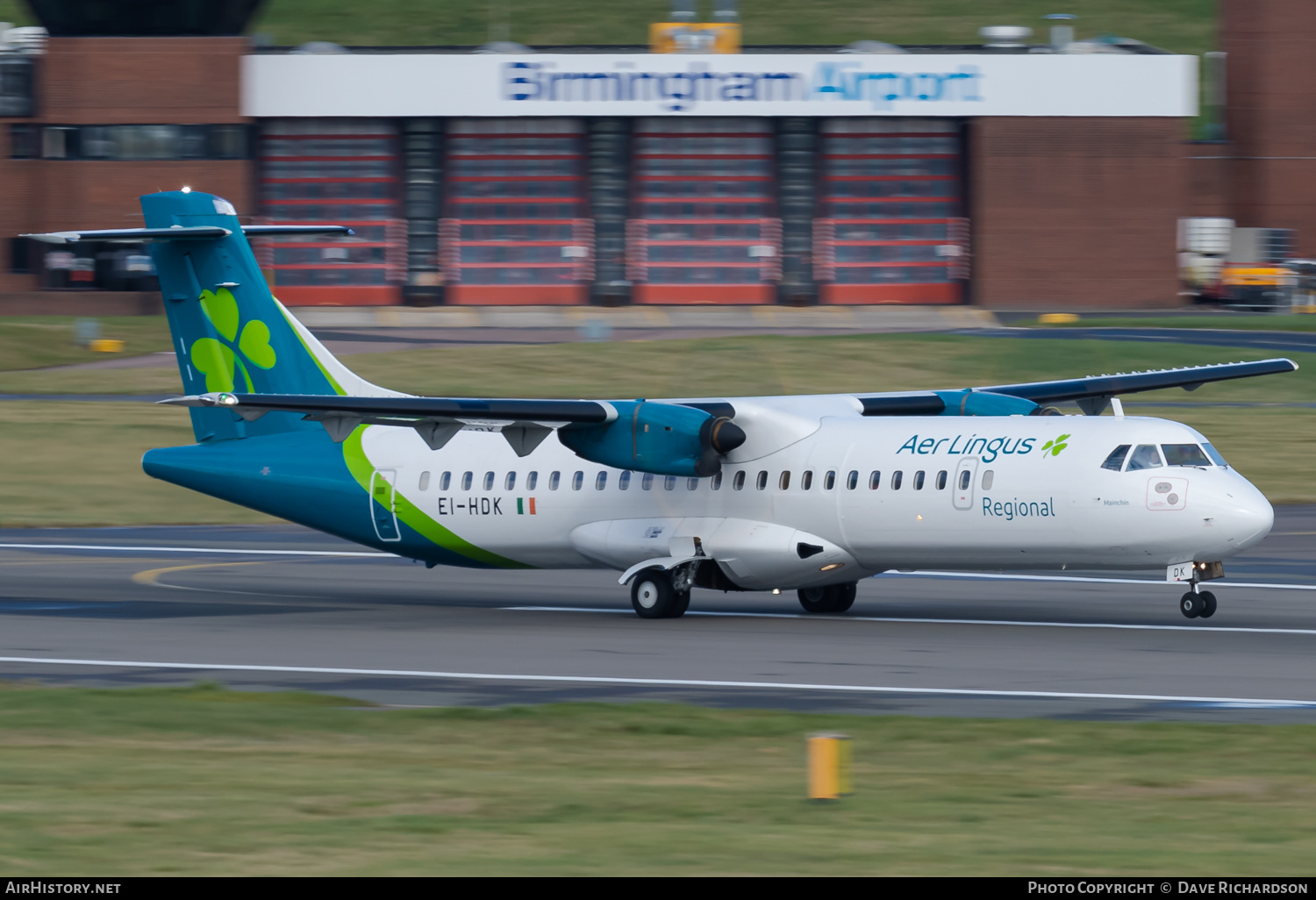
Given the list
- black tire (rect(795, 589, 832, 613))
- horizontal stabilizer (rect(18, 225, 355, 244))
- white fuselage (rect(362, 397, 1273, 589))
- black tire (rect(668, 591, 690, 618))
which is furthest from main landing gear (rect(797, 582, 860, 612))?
horizontal stabilizer (rect(18, 225, 355, 244))

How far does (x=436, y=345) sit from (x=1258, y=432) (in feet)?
83.3

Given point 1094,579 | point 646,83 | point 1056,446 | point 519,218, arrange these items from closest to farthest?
point 1056,446, point 1094,579, point 646,83, point 519,218

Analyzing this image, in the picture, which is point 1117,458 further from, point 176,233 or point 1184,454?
point 176,233

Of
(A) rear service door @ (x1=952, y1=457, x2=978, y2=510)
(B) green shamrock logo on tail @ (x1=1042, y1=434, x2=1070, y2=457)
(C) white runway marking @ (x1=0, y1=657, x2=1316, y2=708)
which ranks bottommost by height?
(C) white runway marking @ (x1=0, y1=657, x2=1316, y2=708)

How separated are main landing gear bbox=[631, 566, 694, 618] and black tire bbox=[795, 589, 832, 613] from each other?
1.61 meters

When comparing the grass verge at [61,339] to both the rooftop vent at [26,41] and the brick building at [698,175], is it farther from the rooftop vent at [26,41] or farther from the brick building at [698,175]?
the rooftop vent at [26,41]

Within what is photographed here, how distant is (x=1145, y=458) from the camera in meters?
20.3

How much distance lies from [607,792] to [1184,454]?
11.2m

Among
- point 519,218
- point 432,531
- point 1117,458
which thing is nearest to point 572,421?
point 432,531

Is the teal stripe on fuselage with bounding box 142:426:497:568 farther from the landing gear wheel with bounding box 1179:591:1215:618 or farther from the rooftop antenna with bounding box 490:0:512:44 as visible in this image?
the rooftop antenna with bounding box 490:0:512:44

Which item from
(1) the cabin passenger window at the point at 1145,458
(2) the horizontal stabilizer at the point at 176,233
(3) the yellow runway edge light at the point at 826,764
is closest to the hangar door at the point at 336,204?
(2) the horizontal stabilizer at the point at 176,233

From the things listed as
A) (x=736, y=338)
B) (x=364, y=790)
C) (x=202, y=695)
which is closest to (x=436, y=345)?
(x=736, y=338)

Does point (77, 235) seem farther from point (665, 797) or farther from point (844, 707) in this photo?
point (665, 797)

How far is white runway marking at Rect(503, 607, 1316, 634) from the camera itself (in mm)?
20359
